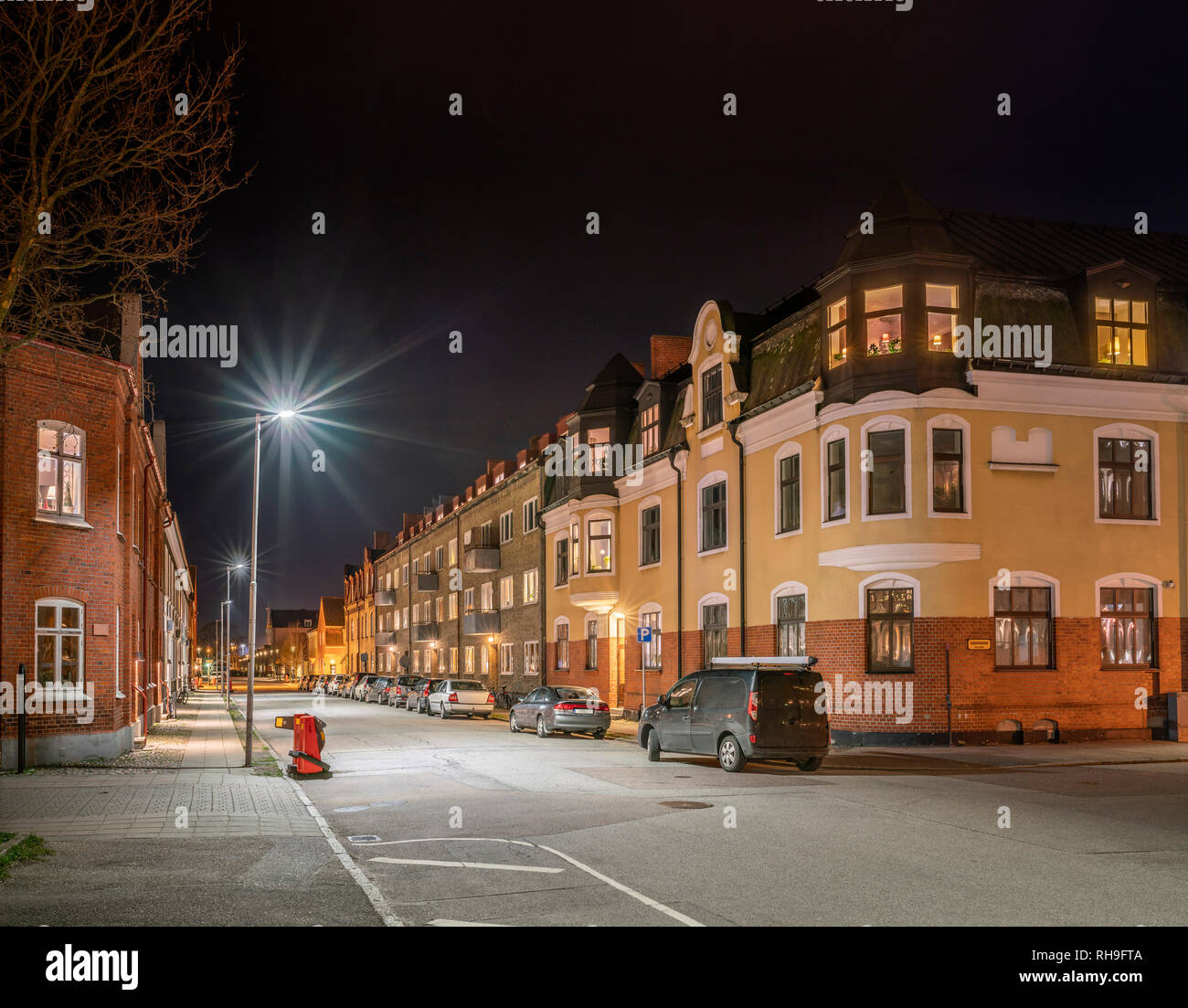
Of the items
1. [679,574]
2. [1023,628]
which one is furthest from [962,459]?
[679,574]

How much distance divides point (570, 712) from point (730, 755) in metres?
10.3

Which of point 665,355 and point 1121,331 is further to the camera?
point 665,355

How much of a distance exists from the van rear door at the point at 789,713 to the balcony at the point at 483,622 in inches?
1357

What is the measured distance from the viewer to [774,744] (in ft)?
60.5

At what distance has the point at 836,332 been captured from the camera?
2477cm

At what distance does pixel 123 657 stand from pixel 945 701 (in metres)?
17.7

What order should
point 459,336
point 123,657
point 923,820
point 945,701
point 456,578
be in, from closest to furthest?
point 923,820
point 945,701
point 123,657
point 459,336
point 456,578

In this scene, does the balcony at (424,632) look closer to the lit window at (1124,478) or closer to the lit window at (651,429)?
the lit window at (651,429)

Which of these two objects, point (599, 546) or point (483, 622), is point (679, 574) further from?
Answer: point (483, 622)

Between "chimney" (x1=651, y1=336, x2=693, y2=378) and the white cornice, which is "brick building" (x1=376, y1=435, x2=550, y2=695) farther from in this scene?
the white cornice

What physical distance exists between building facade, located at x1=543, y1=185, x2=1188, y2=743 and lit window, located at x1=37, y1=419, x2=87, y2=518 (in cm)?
1525

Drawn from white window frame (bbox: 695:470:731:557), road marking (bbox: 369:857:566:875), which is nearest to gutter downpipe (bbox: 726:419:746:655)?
white window frame (bbox: 695:470:731:557)
